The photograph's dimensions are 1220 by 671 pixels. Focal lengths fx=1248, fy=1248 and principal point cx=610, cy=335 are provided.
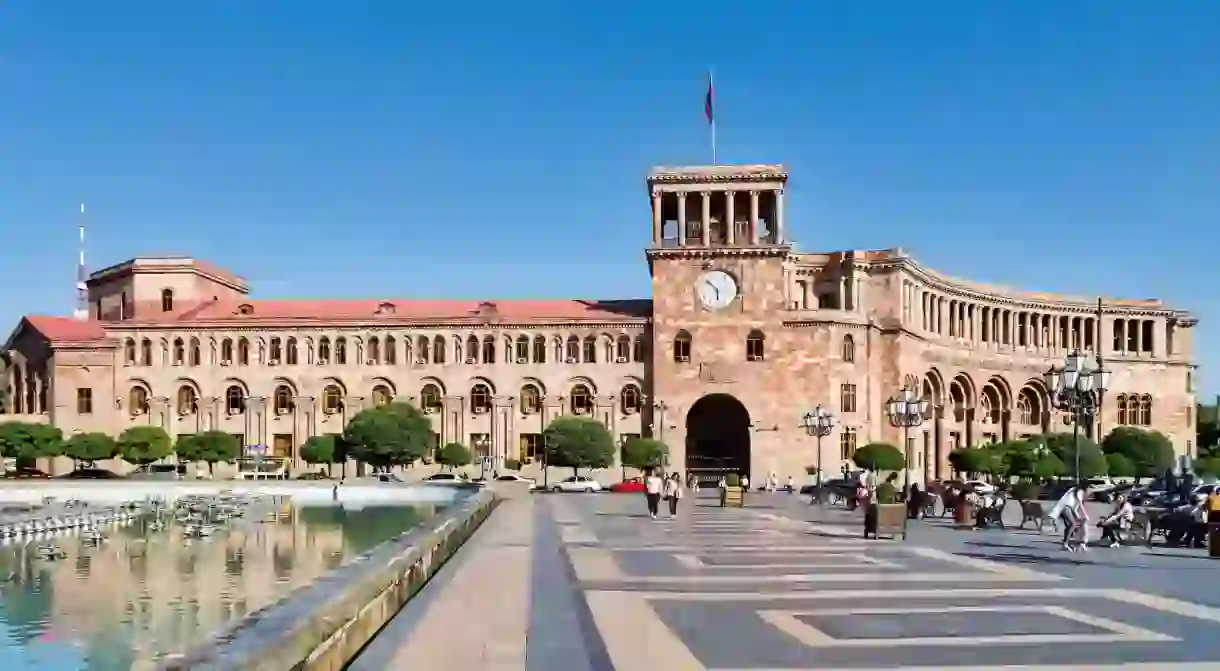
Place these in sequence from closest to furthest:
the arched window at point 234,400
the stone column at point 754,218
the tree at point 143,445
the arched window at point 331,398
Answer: the tree at point 143,445, the stone column at point 754,218, the arched window at point 331,398, the arched window at point 234,400

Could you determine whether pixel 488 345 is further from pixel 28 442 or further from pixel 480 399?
pixel 28 442

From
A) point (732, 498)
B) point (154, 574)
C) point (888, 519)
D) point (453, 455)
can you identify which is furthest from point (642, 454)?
point (154, 574)

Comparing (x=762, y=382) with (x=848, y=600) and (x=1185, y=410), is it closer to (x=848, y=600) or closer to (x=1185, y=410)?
(x=1185, y=410)

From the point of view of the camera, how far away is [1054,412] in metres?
88.1

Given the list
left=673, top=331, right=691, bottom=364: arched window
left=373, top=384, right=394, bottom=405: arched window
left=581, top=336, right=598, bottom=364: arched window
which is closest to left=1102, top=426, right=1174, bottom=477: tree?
left=673, top=331, right=691, bottom=364: arched window

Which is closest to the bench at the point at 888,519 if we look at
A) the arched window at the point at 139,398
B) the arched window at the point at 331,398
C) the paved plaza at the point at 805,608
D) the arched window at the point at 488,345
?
the paved plaza at the point at 805,608

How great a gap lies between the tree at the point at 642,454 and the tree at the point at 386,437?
10.8 m

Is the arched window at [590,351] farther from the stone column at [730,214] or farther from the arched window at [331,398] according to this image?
the arched window at [331,398]

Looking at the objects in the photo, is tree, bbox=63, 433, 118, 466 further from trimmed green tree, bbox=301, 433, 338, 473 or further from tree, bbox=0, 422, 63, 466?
trimmed green tree, bbox=301, 433, 338, 473

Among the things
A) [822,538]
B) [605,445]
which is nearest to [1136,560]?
[822,538]

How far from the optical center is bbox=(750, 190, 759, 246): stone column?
6956 cm

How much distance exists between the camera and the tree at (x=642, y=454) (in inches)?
2539

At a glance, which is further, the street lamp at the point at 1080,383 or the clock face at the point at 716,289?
the clock face at the point at 716,289

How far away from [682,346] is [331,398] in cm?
2070
